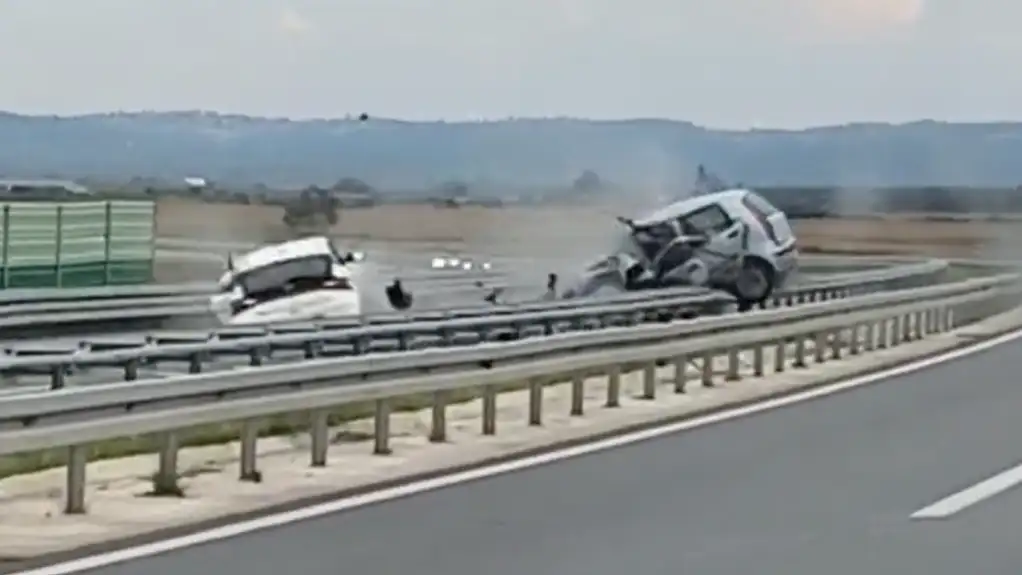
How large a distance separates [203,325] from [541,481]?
16.9m

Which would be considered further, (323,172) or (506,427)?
(323,172)

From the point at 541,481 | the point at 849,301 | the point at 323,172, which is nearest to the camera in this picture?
the point at 541,481

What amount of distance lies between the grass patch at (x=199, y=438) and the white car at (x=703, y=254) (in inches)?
609

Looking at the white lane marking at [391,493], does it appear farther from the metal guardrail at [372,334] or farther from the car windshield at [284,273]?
the car windshield at [284,273]

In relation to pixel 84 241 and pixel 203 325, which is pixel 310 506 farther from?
pixel 84 241

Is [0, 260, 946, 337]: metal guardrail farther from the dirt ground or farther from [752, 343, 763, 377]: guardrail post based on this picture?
the dirt ground

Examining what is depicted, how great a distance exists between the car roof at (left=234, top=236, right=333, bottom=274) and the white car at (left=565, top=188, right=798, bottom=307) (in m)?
5.94

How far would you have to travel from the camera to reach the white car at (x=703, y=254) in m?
38.0

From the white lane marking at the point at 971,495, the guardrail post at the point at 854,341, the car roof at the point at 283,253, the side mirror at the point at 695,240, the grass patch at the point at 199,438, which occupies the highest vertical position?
the side mirror at the point at 695,240

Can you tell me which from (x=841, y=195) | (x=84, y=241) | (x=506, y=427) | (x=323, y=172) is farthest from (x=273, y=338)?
(x=841, y=195)

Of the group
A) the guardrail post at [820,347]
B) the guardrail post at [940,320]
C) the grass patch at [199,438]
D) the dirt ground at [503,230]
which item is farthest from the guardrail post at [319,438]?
the dirt ground at [503,230]

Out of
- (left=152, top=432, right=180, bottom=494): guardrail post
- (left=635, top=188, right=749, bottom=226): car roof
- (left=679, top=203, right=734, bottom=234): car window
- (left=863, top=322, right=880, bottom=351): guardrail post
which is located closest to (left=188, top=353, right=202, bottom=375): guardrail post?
(left=152, top=432, right=180, bottom=494): guardrail post

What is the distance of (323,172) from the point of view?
74188mm

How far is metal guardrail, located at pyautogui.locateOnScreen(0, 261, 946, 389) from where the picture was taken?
1748 centimetres
